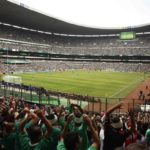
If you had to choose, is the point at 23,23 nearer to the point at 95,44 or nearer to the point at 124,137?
the point at 95,44

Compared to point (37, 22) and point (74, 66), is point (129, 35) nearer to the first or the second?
point (74, 66)

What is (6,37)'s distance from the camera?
326ft

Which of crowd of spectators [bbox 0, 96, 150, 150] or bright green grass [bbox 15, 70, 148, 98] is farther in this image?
bright green grass [bbox 15, 70, 148, 98]

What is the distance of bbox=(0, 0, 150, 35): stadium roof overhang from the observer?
77787 mm

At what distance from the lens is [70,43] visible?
5212 inches

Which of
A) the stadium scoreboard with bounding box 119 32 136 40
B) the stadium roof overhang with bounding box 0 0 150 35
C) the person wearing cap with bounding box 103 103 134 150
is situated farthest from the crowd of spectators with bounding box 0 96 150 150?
the stadium scoreboard with bounding box 119 32 136 40

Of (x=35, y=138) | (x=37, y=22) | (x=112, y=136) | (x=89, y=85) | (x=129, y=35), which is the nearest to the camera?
(x=35, y=138)

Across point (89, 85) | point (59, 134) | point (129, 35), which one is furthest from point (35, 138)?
point (129, 35)

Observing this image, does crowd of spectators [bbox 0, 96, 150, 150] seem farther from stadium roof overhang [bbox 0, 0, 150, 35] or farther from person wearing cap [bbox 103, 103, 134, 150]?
stadium roof overhang [bbox 0, 0, 150, 35]

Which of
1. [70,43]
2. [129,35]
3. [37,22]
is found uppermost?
[37,22]

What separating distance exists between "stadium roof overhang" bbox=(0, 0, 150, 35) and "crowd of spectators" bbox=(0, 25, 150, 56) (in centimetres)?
361

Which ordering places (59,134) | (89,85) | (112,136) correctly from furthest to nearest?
(89,85), (112,136), (59,134)

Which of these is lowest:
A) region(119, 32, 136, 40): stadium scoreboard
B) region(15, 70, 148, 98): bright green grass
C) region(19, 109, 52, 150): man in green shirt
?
region(15, 70, 148, 98): bright green grass

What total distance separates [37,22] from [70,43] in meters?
35.1
